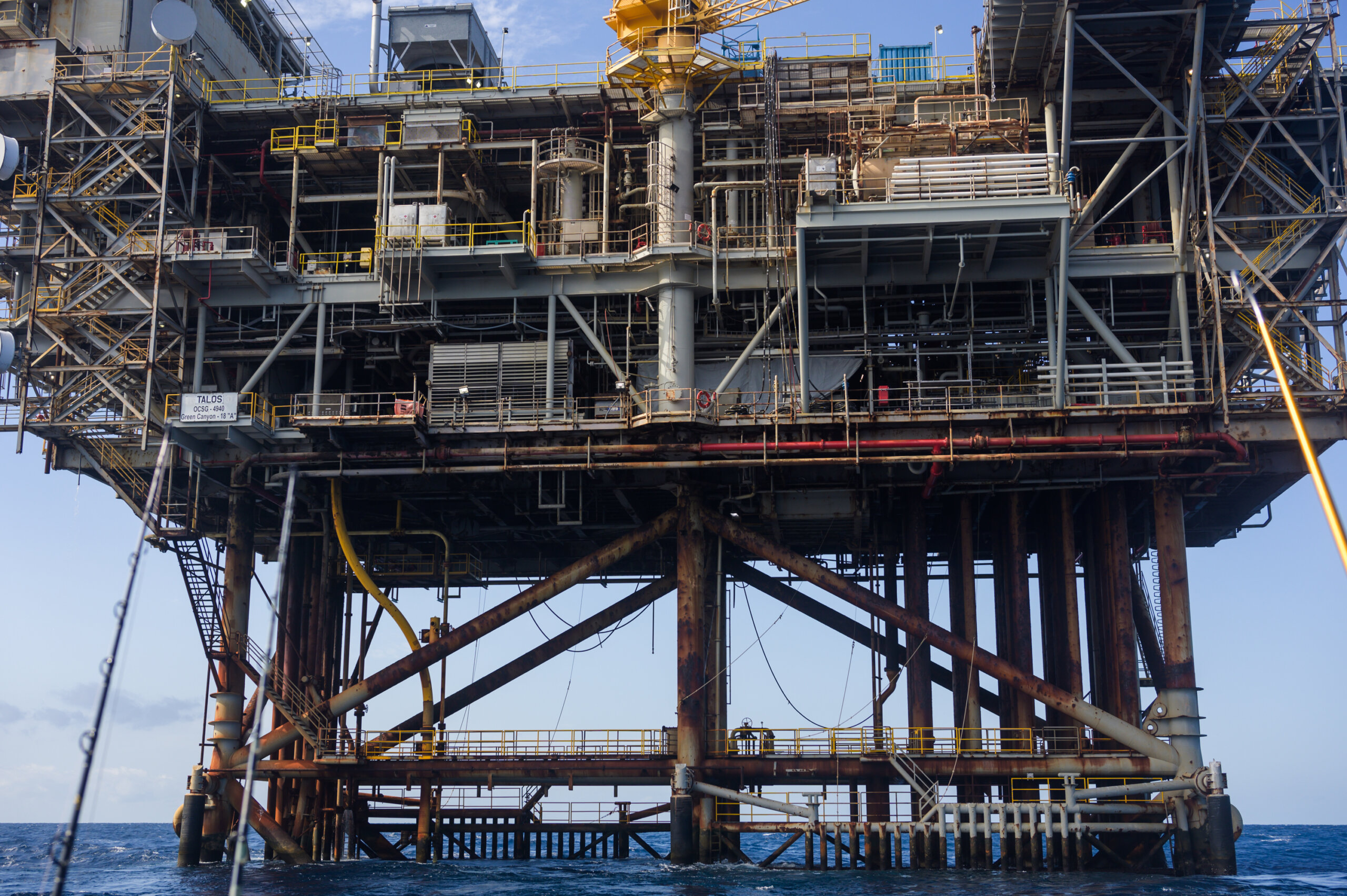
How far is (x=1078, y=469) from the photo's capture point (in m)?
41.7

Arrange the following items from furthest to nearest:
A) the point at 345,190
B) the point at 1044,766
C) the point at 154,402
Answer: the point at 345,190, the point at 154,402, the point at 1044,766

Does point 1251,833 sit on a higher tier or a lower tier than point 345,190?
lower

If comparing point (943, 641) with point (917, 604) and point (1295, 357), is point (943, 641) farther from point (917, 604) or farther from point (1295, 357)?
point (1295, 357)

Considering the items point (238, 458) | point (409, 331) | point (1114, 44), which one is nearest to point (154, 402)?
point (238, 458)

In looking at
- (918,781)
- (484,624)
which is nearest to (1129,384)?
(918,781)

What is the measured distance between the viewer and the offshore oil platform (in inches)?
1582

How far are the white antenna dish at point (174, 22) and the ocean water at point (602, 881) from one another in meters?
27.7

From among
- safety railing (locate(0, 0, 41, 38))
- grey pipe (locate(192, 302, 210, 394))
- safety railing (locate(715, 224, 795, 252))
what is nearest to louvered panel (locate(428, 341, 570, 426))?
safety railing (locate(715, 224, 795, 252))

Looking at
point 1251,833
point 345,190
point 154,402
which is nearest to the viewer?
point 154,402

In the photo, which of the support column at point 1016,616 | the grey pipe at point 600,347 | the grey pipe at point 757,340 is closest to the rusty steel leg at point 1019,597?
the support column at point 1016,616

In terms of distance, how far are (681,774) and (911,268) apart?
58.1ft

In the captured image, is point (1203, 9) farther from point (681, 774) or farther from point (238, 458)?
point (238, 458)

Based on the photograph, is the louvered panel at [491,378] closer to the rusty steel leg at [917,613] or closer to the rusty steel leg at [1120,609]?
the rusty steel leg at [917,613]

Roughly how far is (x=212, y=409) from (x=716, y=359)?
1634 cm
